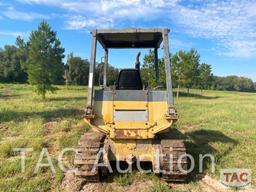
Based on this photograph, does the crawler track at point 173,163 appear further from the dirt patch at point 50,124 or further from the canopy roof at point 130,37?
the dirt patch at point 50,124

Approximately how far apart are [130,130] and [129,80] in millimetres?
1368

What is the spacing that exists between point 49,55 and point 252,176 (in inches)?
1102

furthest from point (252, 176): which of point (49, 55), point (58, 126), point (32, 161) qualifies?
point (49, 55)

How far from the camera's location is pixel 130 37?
7066 millimetres

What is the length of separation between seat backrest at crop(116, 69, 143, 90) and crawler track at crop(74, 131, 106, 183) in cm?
140

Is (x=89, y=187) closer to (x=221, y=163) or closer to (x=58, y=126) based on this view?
(x=221, y=163)

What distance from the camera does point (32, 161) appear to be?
6992 millimetres

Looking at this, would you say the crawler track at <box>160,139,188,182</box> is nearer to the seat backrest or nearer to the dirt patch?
the seat backrest

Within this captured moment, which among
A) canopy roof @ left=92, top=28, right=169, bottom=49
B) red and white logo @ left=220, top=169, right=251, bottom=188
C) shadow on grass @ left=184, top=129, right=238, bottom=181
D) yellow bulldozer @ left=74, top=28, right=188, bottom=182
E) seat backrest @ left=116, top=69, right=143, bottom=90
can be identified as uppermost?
canopy roof @ left=92, top=28, right=169, bottom=49

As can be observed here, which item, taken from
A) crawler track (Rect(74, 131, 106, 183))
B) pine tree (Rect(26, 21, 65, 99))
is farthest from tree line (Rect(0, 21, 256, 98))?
crawler track (Rect(74, 131, 106, 183))

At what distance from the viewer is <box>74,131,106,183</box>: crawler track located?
5.68 metres

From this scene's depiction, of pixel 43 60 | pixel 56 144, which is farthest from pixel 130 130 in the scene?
pixel 43 60

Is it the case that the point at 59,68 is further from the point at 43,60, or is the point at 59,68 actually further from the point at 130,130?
the point at 130,130

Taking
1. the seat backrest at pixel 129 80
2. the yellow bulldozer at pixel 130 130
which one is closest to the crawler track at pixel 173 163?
the yellow bulldozer at pixel 130 130
